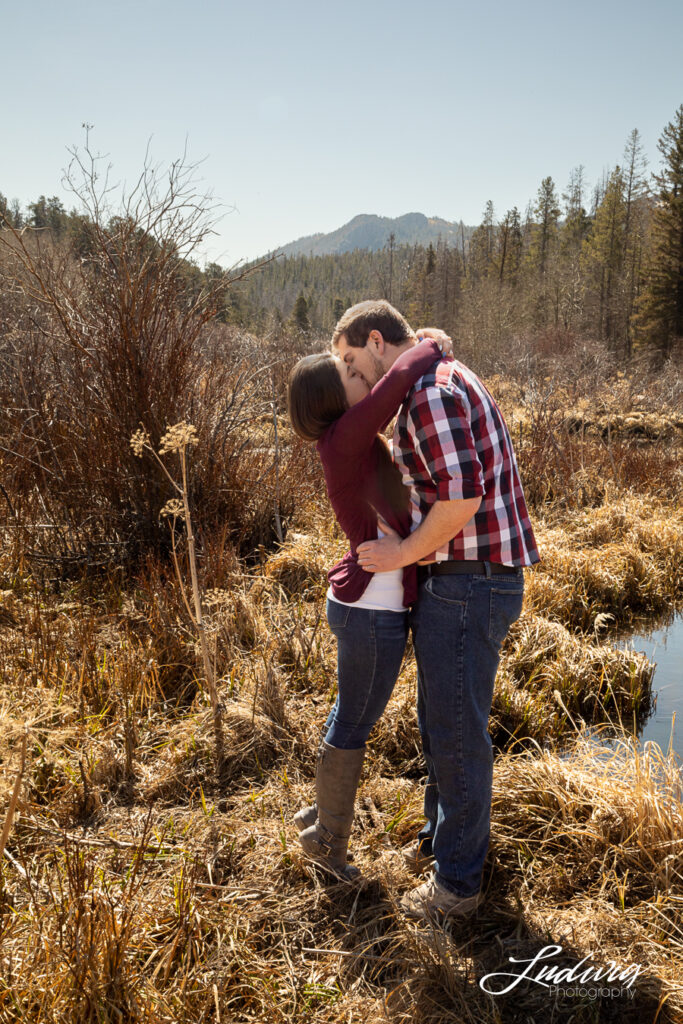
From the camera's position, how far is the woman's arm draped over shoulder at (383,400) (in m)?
1.62

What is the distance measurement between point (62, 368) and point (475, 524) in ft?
14.2

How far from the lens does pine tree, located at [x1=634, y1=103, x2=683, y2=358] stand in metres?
24.5

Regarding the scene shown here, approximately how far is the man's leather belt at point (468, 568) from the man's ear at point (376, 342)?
59 centimetres

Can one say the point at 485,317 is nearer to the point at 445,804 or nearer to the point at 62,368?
the point at 62,368

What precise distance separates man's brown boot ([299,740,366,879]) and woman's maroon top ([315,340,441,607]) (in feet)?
1.72

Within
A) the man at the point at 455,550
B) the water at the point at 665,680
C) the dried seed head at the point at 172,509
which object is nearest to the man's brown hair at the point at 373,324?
the man at the point at 455,550

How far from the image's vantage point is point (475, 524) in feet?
5.70

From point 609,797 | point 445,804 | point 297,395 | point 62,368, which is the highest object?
point 62,368

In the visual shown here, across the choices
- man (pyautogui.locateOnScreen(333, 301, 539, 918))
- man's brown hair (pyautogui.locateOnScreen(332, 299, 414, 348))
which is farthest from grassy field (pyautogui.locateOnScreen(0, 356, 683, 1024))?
man's brown hair (pyautogui.locateOnScreen(332, 299, 414, 348))

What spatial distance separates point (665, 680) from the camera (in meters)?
4.27

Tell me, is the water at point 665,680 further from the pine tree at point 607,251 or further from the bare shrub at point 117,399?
the pine tree at point 607,251

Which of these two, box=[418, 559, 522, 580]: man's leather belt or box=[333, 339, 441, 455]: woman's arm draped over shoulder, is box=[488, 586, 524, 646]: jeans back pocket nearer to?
box=[418, 559, 522, 580]: man's leather belt

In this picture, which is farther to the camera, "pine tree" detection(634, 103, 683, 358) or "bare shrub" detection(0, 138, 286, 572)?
"pine tree" detection(634, 103, 683, 358)

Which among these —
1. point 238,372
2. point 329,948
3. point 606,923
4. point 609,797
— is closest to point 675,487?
point 238,372
